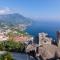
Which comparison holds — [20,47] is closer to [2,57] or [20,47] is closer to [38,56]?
[38,56]

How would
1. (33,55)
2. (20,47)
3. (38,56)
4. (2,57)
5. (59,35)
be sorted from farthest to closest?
(20,47)
(59,35)
(33,55)
(38,56)
(2,57)

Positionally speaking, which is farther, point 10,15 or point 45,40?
point 10,15

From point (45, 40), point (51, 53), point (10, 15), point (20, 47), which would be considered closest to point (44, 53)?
point (51, 53)

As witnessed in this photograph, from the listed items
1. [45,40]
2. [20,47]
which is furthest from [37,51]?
[20,47]

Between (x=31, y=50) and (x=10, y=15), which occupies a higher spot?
(x=10, y=15)


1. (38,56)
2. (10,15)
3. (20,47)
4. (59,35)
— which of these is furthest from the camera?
(10,15)

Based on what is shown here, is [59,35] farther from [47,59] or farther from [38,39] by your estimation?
[47,59]

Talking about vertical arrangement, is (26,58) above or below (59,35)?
below

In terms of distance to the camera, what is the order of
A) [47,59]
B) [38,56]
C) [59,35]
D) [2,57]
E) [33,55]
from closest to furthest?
[2,57] < [47,59] < [38,56] < [33,55] < [59,35]

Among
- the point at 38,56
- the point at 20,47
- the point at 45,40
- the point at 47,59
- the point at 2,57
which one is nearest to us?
the point at 2,57
